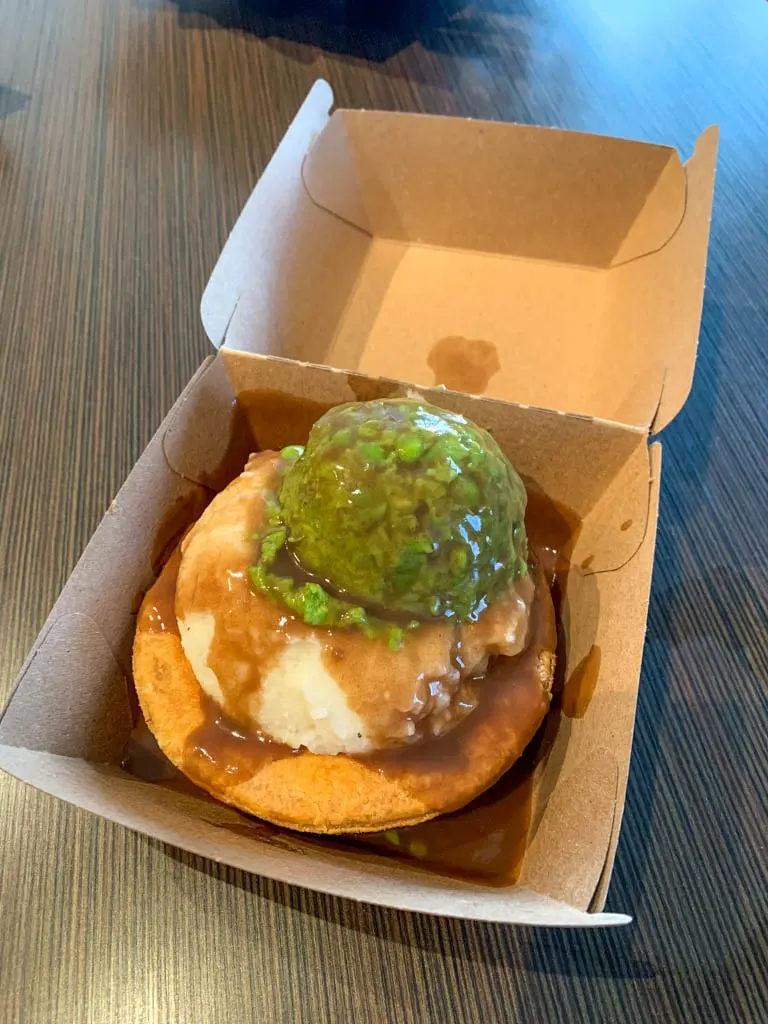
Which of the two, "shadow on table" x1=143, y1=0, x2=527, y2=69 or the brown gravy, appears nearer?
the brown gravy

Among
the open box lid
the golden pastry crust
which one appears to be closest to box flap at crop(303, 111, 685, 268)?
the open box lid

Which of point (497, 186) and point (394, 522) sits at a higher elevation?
point (497, 186)

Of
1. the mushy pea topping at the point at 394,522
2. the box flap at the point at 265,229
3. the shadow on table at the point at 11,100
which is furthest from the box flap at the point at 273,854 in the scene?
the shadow on table at the point at 11,100

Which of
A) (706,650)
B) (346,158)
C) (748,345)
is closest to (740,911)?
(706,650)

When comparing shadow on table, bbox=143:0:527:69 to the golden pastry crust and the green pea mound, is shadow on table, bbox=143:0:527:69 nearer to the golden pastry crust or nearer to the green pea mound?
the green pea mound

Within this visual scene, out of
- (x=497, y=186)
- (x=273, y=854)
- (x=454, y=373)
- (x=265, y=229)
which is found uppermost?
(x=497, y=186)

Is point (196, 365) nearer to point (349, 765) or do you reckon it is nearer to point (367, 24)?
point (349, 765)

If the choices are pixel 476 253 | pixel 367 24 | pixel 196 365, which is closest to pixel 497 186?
pixel 476 253
